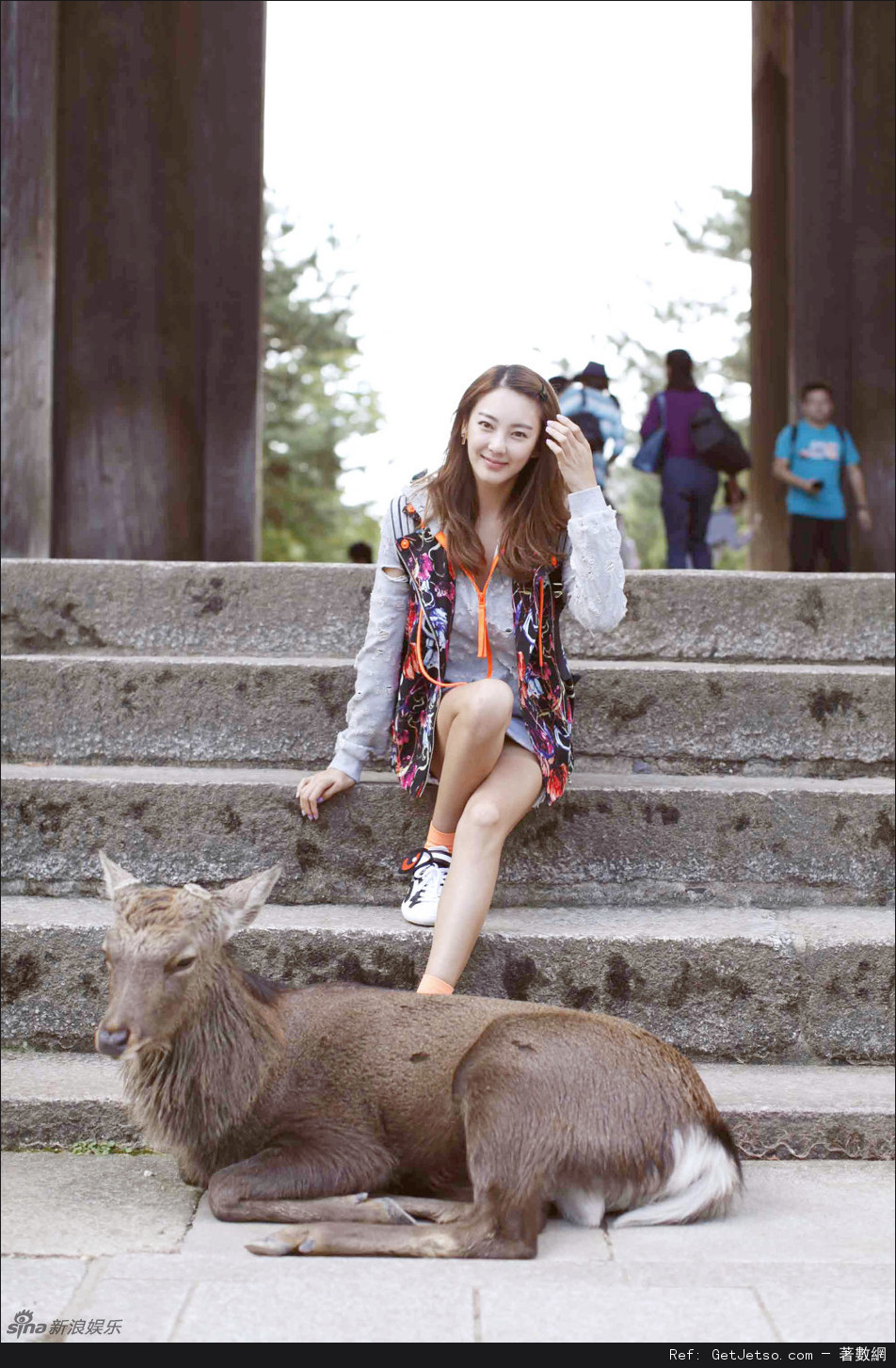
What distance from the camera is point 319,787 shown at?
379cm

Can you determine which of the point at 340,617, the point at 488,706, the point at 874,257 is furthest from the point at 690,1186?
the point at 874,257

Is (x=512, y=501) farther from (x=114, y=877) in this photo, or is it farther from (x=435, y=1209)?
(x=435, y=1209)

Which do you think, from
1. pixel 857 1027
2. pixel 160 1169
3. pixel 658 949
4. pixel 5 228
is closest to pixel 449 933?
pixel 658 949

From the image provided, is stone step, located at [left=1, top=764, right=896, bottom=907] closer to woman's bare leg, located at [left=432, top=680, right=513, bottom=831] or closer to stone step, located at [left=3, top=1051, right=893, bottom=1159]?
woman's bare leg, located at [left=432, top=680, right=513, bottom=831]

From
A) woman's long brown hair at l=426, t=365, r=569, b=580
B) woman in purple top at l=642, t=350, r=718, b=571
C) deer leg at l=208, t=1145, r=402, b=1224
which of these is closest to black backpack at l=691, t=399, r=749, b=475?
woman in purple top at l=642, t=350, r=718, b=571

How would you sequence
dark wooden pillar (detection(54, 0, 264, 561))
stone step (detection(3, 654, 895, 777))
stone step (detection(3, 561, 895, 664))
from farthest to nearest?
dark wooden pillar (detection(54, 0, 264, 561)) < stone step (detection(3, 561, 895, 664)) < stone step (detection(3, 654, 895, 777))

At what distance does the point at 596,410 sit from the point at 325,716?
3.95m

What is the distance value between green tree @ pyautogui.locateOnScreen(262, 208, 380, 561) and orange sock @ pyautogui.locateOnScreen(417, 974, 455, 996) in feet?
64.3

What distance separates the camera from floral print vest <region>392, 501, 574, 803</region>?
367cm

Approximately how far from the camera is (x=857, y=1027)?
11.9 feet

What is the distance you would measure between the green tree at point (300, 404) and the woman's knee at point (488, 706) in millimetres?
19227

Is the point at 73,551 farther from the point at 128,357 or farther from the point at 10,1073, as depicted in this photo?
the point at 10,1073

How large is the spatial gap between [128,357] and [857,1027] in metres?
5.38

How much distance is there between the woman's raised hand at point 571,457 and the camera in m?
3.42
